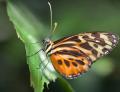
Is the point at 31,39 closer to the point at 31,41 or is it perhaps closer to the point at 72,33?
the point at 31,41

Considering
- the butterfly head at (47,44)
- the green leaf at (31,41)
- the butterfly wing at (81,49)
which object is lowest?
the butterfly wing at (81,49)

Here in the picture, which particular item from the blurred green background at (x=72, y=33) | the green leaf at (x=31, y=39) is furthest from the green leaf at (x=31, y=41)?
the blurred green background at (x=72, y=33)

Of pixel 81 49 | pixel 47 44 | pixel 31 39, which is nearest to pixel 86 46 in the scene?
pixel 81 49

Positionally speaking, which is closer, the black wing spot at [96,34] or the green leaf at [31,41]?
the green leaf at [31,41]

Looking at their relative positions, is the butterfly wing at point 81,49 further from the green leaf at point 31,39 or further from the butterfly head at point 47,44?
the green leaf at point 31,39

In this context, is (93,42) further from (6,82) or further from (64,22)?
(6,82)

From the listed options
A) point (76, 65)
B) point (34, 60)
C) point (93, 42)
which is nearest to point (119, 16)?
point (93, 42)
